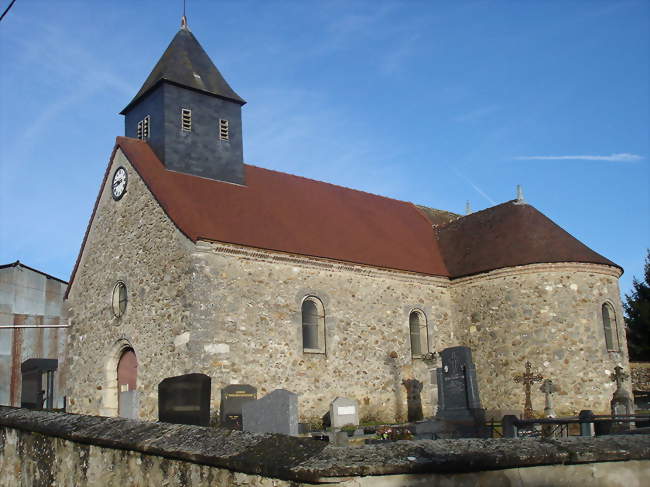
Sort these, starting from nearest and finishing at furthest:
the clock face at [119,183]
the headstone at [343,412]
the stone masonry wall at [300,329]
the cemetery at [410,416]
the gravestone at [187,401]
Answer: the gravestone at [187,401] → the cemetery at [410,416] → the stone masonry wall at [300,329] → the headstone at [343,412] → the clock face at [119,183]

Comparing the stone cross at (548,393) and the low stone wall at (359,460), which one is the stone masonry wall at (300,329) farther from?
the low stone wall at (359,460)

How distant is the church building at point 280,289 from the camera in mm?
17500

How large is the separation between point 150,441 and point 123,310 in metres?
15.0

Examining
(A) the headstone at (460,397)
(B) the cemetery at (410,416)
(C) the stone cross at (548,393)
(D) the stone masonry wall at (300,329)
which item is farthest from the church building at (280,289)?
(A) the headstone at (460,397)

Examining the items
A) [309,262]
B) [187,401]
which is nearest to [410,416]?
[309,262]

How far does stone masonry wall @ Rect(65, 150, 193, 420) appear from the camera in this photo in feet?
56.8

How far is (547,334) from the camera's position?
21.1 m

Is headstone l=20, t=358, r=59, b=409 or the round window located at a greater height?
the round window

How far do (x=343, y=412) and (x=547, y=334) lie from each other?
7871mm

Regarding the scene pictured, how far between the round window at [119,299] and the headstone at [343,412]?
698cm

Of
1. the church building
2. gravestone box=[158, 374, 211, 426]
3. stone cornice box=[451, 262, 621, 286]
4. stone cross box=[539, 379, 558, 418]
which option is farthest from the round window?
stone cross box=[539, 379, 558, 418]

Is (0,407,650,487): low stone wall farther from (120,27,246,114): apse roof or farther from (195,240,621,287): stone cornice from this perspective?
(120,27,246,114): apse roof

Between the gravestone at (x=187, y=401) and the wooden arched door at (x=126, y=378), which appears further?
the wooden arched door at (x=126, y=378)

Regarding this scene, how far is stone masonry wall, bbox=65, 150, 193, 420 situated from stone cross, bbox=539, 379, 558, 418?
11.0 metres
